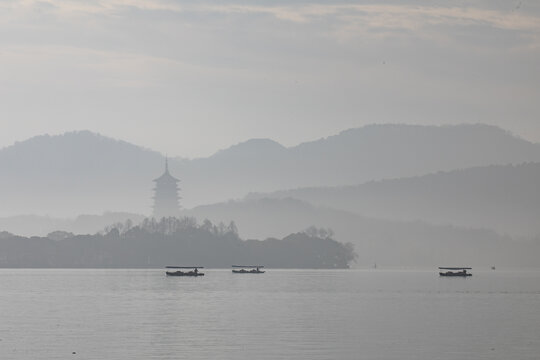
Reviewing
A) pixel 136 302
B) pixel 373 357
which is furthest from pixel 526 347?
pixel 136 302

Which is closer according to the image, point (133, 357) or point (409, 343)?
point (133, 357)

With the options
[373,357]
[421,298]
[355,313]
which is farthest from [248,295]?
[373,357]

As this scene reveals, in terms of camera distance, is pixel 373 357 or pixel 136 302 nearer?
pixel 373 357

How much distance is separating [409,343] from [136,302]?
64670mm

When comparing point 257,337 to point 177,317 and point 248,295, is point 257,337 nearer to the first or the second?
point 177,317

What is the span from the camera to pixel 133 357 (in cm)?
7750

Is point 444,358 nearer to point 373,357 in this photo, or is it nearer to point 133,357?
point 373,357

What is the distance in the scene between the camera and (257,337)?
9181 cm

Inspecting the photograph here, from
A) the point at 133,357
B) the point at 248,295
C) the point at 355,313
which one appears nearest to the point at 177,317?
the point at 355,313

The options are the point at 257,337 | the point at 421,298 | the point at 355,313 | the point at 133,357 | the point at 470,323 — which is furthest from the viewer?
the point at 421,298

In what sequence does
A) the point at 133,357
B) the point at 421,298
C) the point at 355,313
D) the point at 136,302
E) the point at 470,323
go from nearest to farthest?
1. the point at 133,357
2. the point at 470,323
3. the point at 355,313
4. the point at 136,302
5. the point at 421,298

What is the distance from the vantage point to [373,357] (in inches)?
3076

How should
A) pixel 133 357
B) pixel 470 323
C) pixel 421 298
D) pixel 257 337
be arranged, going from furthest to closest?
pixel 421 298 → pixel 470 323 → pixel 257 337 → pixel 133 357

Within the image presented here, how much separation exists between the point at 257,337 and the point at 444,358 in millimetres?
19665
